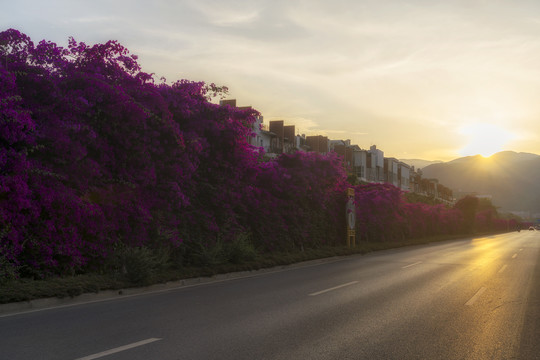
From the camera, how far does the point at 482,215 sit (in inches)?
3775

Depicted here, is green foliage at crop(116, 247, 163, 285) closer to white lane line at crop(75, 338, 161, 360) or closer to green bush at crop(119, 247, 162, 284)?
green bush at crop(119, 247, 162, 284)

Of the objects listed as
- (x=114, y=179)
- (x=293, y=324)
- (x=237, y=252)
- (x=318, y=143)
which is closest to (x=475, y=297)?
(x=293, y=324)

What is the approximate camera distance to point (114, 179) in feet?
44.5

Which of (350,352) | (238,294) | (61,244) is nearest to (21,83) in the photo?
(61,244)

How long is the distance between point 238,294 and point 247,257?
5.97 meters

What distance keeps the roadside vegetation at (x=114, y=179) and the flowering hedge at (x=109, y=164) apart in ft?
0.10

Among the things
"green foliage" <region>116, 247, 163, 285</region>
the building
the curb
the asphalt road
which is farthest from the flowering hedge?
the building

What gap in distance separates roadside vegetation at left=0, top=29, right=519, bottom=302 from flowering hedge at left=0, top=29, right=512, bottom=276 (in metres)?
0.03

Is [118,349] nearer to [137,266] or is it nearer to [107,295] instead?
[107,295]

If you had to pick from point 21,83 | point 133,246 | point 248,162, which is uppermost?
point 21,83

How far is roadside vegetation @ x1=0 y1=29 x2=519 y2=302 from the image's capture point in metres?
10.7

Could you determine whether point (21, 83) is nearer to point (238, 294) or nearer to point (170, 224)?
point (170, 224)

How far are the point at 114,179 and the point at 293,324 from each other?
795cm

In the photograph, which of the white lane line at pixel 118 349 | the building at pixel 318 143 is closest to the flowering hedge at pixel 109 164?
the white lane line at pixel 118 349
